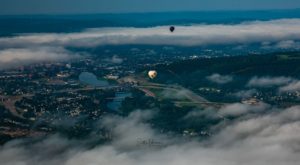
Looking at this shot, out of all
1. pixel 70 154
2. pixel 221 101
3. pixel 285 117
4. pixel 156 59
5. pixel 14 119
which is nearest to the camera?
pixel 70 154

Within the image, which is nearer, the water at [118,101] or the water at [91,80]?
the water at [118,101]

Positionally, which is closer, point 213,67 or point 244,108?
point 244,108

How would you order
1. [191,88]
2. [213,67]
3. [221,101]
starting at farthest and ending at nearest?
[213,67], [191,88], [221,101]

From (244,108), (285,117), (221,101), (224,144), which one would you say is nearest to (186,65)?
(221,101)

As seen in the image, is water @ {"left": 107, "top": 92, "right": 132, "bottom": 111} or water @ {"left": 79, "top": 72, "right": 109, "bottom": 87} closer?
water @ {"left": 107, "top": 92, "right": 132, "bottom": 111}

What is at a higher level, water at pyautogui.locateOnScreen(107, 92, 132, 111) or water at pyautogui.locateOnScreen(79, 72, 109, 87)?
water at pyautogui.locateOnScreen(79, 72, 109, 87)

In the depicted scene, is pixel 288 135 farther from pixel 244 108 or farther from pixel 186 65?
pixel 186 65
